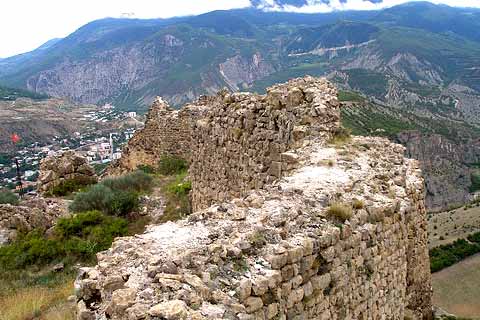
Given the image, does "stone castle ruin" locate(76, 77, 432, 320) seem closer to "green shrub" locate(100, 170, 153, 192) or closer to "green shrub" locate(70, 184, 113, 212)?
"green shrub" locate(70, 184, 113, 212)

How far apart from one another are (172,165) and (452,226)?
51351 millimetres

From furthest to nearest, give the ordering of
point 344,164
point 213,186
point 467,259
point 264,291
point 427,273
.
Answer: point 467,259 < point 213,186 < point 427,273 < point 344,164 < point 264,291

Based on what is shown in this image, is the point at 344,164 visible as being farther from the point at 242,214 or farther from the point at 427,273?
the point at 427,273

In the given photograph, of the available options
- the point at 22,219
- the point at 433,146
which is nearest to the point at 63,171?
the point at 22,219

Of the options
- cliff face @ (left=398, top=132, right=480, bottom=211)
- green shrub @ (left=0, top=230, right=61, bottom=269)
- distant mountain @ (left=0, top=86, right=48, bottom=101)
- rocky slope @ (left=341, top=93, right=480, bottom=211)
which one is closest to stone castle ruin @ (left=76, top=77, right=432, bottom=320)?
green shrub @ (left=0, top=230, right=61, bottom=269)

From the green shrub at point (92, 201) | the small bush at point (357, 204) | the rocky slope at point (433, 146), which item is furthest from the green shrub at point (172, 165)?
the rocky slope at point (433, 146)

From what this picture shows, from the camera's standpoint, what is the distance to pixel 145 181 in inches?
669

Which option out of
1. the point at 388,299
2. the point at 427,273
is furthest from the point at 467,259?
the point at 388,299

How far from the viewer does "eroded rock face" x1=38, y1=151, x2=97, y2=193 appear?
60.0ft

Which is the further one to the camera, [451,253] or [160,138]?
[451,253]

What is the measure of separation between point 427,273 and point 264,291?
6.06m

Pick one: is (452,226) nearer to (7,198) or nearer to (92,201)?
(7,198)

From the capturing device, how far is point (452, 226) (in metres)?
61.3

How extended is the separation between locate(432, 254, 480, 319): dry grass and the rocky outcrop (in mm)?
34856
